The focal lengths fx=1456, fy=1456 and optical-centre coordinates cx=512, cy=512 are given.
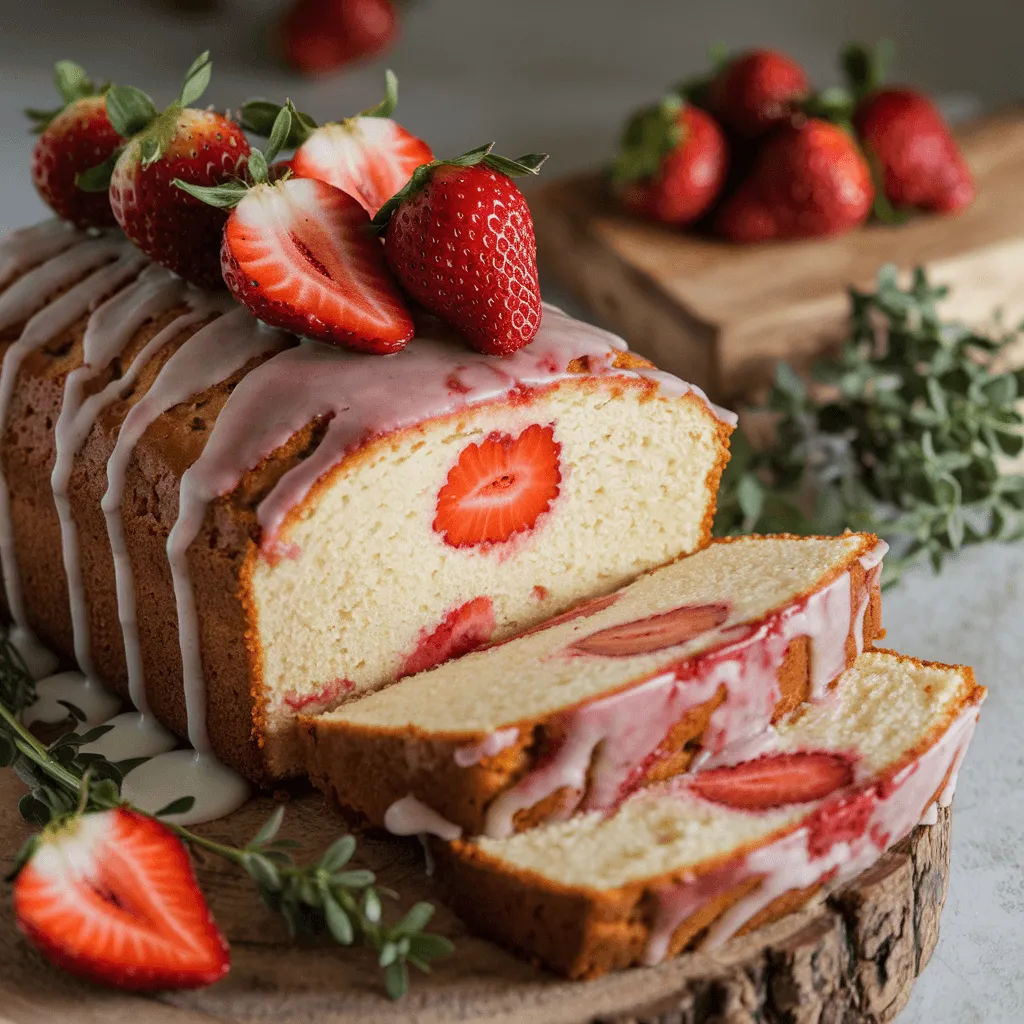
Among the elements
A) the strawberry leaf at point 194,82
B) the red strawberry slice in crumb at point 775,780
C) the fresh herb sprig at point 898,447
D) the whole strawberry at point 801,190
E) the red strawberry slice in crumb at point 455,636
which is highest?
the strawberry leaf at point 194,82

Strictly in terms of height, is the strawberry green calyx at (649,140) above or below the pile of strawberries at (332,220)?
below

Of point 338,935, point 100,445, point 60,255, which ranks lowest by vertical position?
point 338,935

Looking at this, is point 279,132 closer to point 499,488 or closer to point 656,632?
point 499,488

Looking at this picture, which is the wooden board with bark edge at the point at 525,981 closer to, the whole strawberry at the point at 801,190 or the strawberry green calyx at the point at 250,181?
the strawberry green calyx at the point at 250,181

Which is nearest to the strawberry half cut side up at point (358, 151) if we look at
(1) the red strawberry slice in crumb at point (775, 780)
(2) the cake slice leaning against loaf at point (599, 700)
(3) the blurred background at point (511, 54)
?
(2) the cake slice leaning against loaf at point (599, 700)

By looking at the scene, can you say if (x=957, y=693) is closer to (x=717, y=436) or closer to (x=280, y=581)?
(x=717, y=436)

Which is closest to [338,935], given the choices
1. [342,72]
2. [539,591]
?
[539,591]

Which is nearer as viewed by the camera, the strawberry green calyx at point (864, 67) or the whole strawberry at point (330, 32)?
the strawberry green calyx at point (864, 67)
